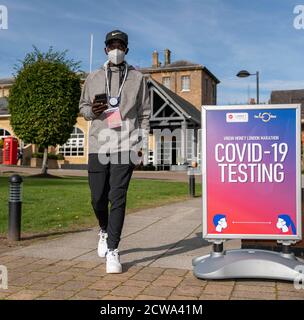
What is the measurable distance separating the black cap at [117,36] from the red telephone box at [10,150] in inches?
1170

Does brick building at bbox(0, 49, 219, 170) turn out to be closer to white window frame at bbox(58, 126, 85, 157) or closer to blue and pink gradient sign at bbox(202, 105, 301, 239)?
white window frame at bbox(58, 126, 85, 157)

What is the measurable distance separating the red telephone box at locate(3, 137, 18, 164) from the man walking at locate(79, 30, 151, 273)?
2967 centimetres

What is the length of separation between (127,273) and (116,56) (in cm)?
209

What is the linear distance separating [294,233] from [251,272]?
0.53m

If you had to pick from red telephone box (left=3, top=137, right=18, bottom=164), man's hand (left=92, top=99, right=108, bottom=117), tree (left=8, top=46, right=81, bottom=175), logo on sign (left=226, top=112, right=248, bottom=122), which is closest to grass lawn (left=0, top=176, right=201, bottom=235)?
man's hand (left=92, top=99, right=108, bottom=117)

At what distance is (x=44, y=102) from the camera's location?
1922cm

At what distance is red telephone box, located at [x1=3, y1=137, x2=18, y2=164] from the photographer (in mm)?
32562

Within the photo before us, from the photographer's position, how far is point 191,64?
162 ft

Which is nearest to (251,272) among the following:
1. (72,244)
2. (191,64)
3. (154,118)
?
(72,244)

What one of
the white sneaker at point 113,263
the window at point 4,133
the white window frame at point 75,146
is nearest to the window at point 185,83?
the white window frame at point 75,146

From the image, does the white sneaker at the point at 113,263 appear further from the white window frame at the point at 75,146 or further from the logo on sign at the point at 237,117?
the white window frame at the point at 75,146

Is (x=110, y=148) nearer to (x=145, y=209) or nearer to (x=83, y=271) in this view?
(x=83, y=271)

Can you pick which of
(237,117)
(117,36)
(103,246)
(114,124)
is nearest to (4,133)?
(103,246)

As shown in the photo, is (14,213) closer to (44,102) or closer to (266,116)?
(266,116)
